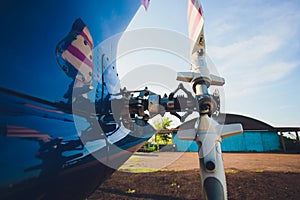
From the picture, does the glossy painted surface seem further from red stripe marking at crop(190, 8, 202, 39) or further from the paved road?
the paved road

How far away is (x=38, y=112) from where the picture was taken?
69cm

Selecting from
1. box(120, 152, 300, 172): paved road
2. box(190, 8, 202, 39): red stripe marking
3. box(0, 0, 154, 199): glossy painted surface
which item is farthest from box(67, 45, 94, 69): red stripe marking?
box(120, 152, 300, 172): paved road

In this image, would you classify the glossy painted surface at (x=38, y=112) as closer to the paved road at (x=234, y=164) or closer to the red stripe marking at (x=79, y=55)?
the red stripe marking at (x=79, y=55)

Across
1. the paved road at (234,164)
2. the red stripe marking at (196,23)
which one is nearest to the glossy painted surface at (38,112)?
the red stripe marking at (196,23)

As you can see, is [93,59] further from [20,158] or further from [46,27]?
[20,158]

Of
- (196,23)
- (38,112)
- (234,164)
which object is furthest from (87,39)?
(234,164)

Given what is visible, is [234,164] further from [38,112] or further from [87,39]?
[38,112]

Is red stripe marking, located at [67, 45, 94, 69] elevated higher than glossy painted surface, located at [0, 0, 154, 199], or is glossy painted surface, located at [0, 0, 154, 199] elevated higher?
red stripe marking, located at [67, 45, 94, 69]

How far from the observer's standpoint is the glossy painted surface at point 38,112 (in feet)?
1.83

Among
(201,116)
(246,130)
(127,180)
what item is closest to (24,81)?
(201,116)

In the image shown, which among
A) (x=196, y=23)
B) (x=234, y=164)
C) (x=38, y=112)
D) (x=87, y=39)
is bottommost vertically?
(x=234, y=164)

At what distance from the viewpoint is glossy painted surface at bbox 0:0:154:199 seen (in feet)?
1.83

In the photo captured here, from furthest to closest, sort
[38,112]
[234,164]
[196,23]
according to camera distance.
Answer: [234,164]
[196,23]
[38,112]

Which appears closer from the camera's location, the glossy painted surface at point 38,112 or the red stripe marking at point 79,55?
the glossy painted surface at point 38,112
